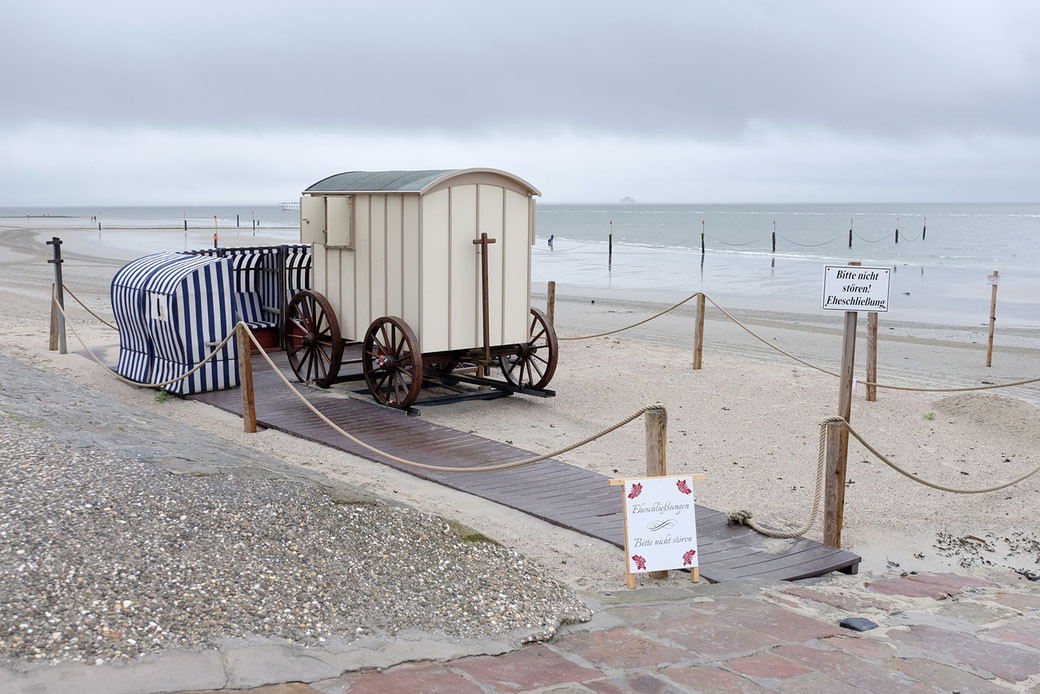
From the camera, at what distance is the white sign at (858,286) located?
809 centimetres

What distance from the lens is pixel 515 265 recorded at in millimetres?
11523

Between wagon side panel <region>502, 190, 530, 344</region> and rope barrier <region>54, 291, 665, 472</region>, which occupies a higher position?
wagon side panel <region>502, 190, 530, 344</region>

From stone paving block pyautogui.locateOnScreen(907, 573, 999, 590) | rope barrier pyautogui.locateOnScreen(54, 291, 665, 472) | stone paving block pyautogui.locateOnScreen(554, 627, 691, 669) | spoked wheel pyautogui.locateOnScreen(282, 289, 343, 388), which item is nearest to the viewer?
stone paving block pyautogui.locateOnScreen(554, 627, 691, 669)

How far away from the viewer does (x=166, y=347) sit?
11805mm

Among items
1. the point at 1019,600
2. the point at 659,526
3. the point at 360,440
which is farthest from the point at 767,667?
the point at 360,440

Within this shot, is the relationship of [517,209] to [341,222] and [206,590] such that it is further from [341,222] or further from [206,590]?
[206,590]

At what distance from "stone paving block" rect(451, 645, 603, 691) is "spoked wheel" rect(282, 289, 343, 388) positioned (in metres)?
7.60

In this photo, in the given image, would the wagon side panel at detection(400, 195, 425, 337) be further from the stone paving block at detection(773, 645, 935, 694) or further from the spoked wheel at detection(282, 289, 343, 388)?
the stone paving block at detection(773, 645, 935, 694)

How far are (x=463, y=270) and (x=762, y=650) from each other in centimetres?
694

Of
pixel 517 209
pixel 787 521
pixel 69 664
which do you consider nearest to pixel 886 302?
pixel 787 521

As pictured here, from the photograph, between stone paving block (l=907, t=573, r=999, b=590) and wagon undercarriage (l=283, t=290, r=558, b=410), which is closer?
stone paving block (l=907, t=573, r=999, b=590)

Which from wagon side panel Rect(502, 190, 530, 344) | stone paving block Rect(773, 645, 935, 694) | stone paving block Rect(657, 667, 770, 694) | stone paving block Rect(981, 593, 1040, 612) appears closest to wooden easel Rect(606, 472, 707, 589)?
stone paving block Rect(773, 645, 935, 694)

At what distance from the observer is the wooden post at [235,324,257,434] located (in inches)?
384

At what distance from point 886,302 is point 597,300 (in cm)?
1959
